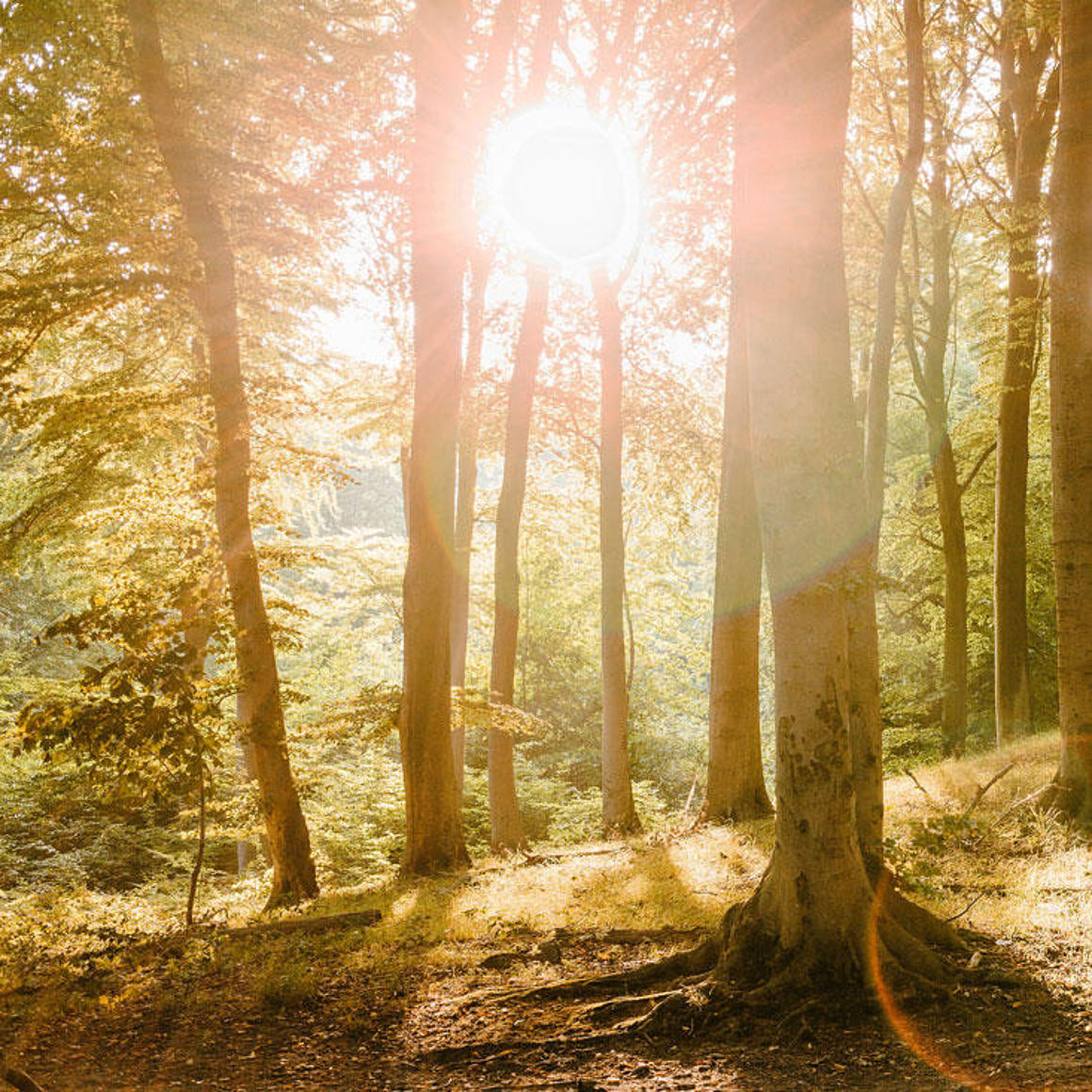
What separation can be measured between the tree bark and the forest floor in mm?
3540

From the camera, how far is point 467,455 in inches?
560

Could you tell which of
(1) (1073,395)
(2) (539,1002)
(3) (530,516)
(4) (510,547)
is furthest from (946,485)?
(2) (539,1002)

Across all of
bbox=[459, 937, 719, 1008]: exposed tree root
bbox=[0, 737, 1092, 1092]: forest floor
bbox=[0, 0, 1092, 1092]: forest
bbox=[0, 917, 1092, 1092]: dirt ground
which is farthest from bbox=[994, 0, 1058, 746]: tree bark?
bbox=[459, 937, 719, 1008]: exposed tree root

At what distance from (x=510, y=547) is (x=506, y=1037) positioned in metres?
8.76

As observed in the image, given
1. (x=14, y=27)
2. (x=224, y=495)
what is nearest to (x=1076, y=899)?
(x=224, y=495)

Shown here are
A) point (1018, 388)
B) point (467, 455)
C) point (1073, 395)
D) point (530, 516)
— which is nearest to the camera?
point (1073, 395)

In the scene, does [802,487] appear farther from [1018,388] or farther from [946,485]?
[946,485]

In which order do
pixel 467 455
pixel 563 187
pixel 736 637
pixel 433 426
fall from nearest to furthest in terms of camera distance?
1. pixel 433 426
2. pixel 736 637
3. pixel 563 187
4. pixel 467 455

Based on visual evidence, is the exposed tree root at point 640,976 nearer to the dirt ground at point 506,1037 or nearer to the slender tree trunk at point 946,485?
the dirt ground at point 506,1037

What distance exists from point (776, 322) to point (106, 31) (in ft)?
27.8

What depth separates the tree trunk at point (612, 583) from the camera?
12.2m

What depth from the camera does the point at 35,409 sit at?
8625 mm

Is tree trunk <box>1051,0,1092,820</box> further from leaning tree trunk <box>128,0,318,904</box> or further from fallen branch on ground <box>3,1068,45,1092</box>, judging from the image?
leaning tree trunk <box>128,0,318,904</box>

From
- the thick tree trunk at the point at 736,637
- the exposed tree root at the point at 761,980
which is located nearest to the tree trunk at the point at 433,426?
the thick tree trunk at the point at 736,637
